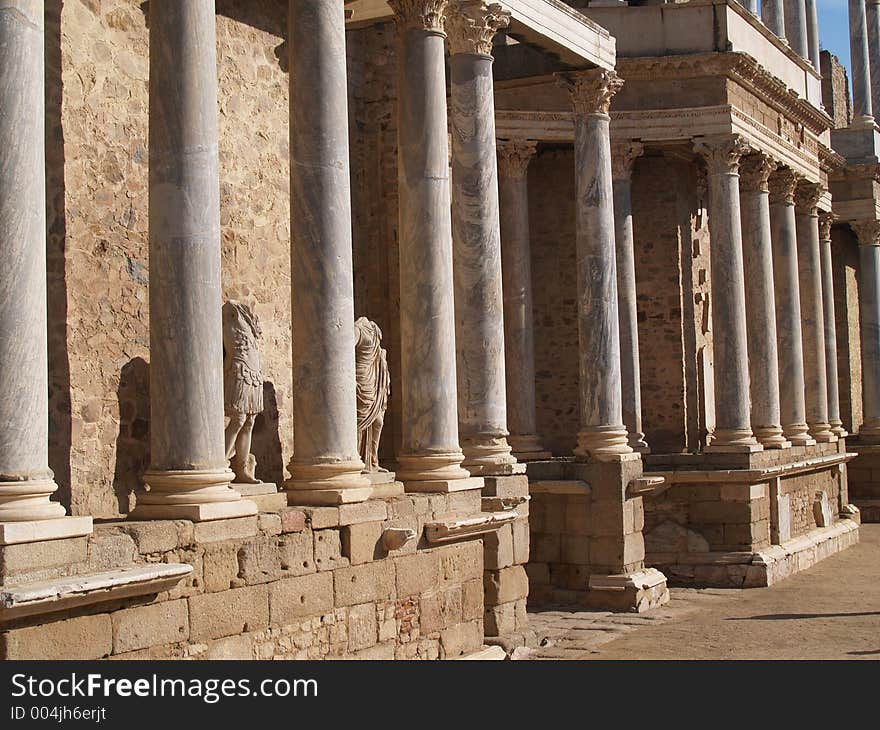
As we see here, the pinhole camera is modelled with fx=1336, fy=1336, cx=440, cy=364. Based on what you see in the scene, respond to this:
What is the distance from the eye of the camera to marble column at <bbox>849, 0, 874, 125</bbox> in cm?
3238

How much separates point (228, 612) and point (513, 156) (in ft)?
42.2

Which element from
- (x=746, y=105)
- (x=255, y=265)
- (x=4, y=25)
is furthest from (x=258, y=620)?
(x=746, y=105)

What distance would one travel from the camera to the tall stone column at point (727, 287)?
872 inches

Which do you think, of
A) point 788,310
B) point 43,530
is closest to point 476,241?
point 43,530

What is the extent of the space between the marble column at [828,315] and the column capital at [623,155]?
8969 mm

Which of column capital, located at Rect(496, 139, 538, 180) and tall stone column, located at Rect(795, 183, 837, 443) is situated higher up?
column capital, located at Rect(496, 139, 538, 180)

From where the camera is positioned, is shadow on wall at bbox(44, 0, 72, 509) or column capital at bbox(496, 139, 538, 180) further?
column capital at bbox(496, 139, 538, 180)

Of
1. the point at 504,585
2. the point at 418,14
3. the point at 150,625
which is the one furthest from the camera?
the point at 504,585

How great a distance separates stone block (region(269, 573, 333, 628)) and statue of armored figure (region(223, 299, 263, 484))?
5.27 ft

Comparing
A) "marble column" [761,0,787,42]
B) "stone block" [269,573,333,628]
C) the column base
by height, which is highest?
"marble column" [761,0,787,42]

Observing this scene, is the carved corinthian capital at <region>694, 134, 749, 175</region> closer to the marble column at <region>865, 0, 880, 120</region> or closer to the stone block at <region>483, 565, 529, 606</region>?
the stone block at <region>483, 565, 529, 606</region>

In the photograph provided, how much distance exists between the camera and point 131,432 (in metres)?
12.8

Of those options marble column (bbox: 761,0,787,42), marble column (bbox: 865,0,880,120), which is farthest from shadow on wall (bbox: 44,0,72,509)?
marble column (bbox: 865,0,880,120)

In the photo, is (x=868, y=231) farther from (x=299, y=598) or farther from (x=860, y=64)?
(x=299, y=598)
